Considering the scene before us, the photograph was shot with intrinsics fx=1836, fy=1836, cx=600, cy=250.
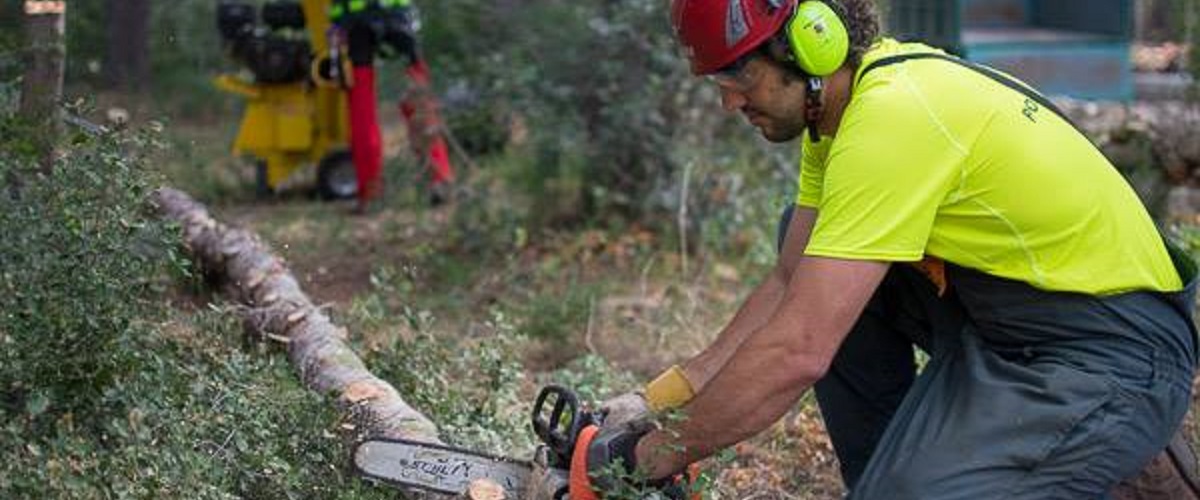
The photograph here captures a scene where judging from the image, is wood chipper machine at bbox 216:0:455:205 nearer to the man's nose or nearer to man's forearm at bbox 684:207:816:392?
man's forearm at bbox 684:207:816:392

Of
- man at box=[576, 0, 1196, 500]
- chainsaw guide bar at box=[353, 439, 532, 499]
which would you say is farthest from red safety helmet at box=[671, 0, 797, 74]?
chainsaw guide bar at box=[353, 439, 532, 499]

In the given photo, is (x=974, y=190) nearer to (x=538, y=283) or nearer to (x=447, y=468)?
(x=447, y=468)

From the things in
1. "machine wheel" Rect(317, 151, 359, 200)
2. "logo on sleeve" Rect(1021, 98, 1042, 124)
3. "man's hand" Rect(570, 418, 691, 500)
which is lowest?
"machine wheel" Rect(317, 151, 359, 200)

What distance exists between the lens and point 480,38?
10500 millimetres

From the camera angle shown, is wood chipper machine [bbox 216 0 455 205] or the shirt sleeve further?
wood chipper machine [bbox 216 0 455 205]

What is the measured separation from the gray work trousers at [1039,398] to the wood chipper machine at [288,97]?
6.89 metres

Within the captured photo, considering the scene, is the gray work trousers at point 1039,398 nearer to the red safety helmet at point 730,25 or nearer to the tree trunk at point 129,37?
the red safety helmet at point 730,25

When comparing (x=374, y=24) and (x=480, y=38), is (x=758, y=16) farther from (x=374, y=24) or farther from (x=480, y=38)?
(x=480, y=38)

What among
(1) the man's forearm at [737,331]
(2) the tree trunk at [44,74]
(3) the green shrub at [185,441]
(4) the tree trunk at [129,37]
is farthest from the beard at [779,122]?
(4) the tree trunk at [129,37]

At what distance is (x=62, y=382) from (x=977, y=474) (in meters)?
2.40

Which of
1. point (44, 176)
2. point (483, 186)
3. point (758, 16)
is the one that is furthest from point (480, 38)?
point (758, 16)

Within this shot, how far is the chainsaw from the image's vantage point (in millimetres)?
3889

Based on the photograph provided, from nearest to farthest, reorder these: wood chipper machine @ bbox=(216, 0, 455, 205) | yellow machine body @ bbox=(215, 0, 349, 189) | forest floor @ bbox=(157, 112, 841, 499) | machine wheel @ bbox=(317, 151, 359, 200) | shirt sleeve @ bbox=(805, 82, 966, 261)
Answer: shirt sleeve @ bbox=(805, 82, 966, 261) < forest floor @ bbox=(157, 112, 841, 499) < wood chipper machine @ bbox=(216, 0, 455, 205) < yellow machine body @ bbox=(215, 0, 349, 189) < machine wheel @ bbox=(317, 151, 359, 200)

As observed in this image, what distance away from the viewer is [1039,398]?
12.5 ft
